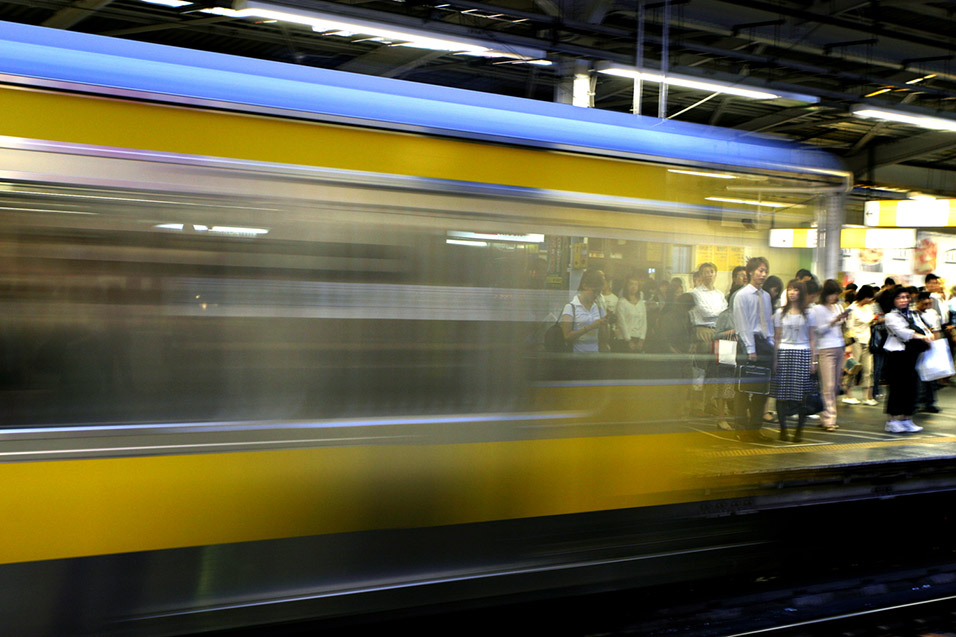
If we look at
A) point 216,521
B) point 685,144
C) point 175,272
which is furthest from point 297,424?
point 685,144

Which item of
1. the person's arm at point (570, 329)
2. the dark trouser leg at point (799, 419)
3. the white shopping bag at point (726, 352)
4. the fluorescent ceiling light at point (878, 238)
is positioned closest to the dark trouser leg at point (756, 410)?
the white shopping bag at point (726, 352)

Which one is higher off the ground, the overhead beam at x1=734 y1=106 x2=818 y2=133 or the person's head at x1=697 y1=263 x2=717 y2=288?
the overhead beam at x1=734 y1=106 x2=818 y2=133

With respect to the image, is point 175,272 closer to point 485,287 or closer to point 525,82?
point 485,287

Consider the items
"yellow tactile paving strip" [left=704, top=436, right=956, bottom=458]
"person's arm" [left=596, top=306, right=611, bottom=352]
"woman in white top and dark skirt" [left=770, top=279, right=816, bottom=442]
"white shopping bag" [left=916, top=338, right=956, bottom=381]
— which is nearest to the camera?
"person's arm" [left=596, top=306, right=611, bottom=352]

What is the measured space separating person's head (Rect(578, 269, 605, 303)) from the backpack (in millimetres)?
109

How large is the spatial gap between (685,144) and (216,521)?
3213 millimetres

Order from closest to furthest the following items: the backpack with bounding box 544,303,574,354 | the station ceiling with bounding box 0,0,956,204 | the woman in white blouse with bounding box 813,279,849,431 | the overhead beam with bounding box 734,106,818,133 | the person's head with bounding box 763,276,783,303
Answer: the backpack with bounding box 544,303,574,354, the person's head with bounding box 763,276,783,303, the woman in white blouse with bounding box 813,279,849,431, the station ceiling with bounding box 0,0,956,204, the overhead beam with bounding box 734,106,818,133

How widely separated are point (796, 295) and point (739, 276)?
2386mm

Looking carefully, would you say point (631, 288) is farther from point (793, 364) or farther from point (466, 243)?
point (793, 364)

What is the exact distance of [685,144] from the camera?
476cm

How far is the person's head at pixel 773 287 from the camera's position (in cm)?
502

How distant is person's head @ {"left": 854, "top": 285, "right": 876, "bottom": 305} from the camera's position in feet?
36.7

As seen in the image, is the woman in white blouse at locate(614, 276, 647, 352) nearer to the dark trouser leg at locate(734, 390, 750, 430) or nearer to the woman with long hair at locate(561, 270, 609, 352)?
the woman with long hair at locate(561, 270, 609, 352)

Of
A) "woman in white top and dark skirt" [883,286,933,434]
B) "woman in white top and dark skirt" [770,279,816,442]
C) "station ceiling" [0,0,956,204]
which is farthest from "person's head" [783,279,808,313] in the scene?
"station ceiling" [0,0,956,204]
